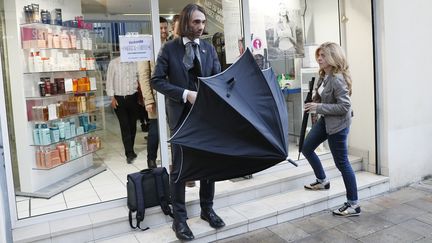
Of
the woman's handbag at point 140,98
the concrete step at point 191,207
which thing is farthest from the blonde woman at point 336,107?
the woman's handbag at point 140,98

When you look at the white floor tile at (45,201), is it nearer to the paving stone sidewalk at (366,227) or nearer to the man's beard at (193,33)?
the paving stone sidewalk at (366,227)

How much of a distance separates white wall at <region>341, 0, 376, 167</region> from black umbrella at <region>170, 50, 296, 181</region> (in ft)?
7.59

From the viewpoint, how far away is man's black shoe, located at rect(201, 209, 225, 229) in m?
3.25

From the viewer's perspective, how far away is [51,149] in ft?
13.6

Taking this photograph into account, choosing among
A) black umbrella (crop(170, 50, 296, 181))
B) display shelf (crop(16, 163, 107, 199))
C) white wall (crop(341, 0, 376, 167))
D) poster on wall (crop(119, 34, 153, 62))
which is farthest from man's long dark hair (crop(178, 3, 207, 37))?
white wall (crop(341, 0, 376, 167))

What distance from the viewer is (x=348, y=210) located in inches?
146

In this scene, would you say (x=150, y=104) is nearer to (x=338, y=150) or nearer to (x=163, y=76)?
(x=163, y=76)

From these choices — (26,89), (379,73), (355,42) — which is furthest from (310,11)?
(26,89)

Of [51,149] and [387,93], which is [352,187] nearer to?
[387,93]

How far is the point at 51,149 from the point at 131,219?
4.86 ft

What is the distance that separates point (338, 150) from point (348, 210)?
62 cm

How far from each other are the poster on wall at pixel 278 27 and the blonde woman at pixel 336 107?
1.16 metres

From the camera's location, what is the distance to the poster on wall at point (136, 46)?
369 cm

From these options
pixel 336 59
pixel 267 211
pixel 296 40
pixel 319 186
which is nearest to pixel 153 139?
pixel 267 211
